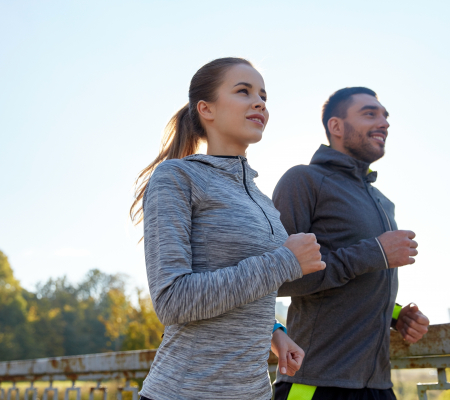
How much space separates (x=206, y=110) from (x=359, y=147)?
1232 mm

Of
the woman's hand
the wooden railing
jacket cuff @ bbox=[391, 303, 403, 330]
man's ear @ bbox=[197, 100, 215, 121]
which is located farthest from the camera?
jacket cuff @ bbox=[391, 303, 403, 330]

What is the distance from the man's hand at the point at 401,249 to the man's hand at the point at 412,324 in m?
0.43

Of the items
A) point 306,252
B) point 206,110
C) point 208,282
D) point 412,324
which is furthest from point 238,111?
point 412,324

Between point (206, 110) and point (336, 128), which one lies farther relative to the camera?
point (336, 128)

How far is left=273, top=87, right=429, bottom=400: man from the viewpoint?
6.95ft

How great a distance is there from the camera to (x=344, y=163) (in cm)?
264

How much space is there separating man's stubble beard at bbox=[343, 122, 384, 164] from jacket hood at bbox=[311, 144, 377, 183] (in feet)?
0.23

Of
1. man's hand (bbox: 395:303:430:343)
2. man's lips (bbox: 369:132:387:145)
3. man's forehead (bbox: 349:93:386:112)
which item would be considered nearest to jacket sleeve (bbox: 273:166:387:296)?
man's hand (bbox: 395:303:430:343)

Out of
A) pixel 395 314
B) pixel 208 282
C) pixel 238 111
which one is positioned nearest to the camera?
pixel 208 282

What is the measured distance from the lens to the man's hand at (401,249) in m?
2.12

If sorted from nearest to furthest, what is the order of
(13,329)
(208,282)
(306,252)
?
(208,282) → (306,252) → (13,329)

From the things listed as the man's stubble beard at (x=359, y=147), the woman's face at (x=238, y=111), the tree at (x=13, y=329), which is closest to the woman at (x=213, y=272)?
the woman's face at (x=238, y=111)

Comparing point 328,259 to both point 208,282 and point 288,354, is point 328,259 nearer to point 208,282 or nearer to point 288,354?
point 288,354

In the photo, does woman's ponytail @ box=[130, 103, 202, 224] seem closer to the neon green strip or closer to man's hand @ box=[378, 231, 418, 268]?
man's hand @ box=[378, 231, 418, 268]
